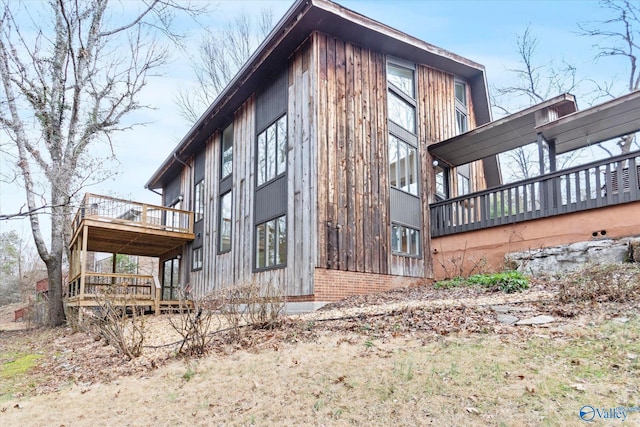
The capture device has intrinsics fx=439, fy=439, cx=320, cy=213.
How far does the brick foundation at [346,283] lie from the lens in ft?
31.7

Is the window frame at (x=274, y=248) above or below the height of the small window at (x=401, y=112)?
below

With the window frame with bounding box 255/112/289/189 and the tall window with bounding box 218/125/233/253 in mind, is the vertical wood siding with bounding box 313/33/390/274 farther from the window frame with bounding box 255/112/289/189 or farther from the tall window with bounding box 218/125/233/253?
the tall window with bounding box 218/125/233/253

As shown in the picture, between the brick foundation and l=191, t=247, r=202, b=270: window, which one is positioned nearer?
the brick foundation

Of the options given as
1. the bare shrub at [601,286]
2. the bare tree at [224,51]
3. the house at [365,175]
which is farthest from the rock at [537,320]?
the bare tree at [224,51]

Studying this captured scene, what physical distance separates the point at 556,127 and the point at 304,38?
654 cm

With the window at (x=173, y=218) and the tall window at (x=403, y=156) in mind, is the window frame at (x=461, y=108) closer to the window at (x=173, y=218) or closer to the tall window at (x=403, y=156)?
the tall window at (x=403, y=156)

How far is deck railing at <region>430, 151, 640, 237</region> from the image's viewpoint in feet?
29.0

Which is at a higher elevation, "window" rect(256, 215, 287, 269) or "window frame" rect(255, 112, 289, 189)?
"window frame" rect(255, 112, 289, 189)

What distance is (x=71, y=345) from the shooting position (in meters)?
9.25

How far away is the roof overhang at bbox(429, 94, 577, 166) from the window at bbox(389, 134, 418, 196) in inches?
40.1

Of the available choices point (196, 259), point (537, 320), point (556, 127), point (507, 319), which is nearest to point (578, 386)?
point (537, 320)

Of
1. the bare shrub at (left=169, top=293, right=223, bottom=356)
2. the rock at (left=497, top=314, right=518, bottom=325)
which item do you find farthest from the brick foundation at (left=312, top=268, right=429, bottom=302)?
the rock at (left=497, top=314, right=518, bottom=325)

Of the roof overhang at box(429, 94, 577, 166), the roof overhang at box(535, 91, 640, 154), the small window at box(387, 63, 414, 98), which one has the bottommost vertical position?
the roof overhang at box(535, 91, 640, 154)

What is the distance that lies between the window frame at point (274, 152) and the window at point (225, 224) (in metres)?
2.31
